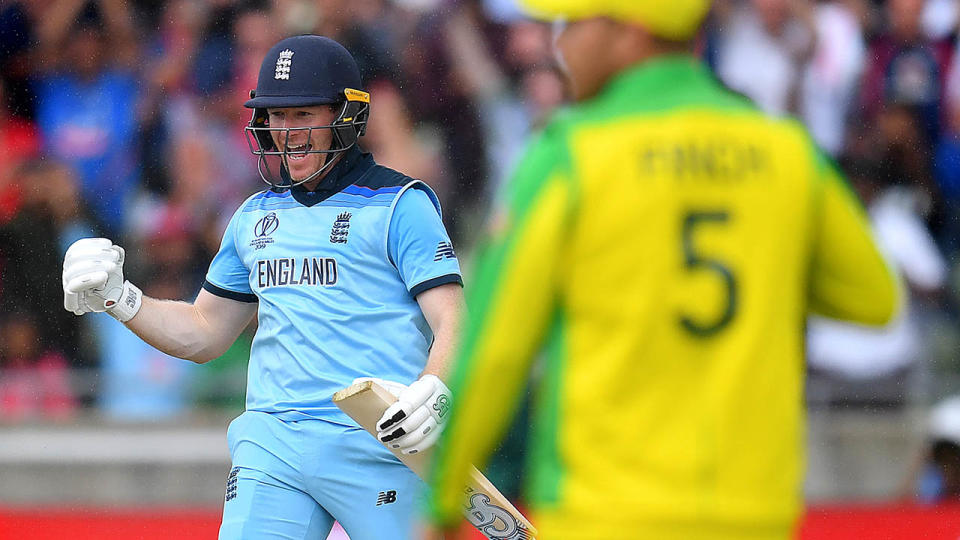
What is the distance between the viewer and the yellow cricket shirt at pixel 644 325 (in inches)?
101

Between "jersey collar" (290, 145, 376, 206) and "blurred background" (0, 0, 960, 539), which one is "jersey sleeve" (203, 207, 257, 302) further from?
"blurred background" (0, 0, 960, 539)

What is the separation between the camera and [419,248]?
430 cm

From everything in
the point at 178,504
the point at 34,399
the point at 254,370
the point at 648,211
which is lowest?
the point at 178,504

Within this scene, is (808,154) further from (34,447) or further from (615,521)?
(34,447)

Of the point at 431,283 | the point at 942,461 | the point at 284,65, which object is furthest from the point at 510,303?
the point at 942,461

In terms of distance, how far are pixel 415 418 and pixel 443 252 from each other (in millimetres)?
584

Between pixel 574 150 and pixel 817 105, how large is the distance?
666cm

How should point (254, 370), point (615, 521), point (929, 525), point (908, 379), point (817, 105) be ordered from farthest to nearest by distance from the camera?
point (817, 105) → point (908, 379) → point (929, 525) → point (254, 370) → point (615, 521)

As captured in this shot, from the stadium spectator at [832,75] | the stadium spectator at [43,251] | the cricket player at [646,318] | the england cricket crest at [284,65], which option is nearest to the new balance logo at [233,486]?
the england cricket crest at [284,65]

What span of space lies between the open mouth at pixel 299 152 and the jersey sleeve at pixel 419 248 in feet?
1.06

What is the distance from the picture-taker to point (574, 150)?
2.58 metres

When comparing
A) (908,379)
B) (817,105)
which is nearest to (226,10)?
(817,105)

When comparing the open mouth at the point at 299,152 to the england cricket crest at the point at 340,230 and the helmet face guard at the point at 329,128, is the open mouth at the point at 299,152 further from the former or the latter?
the england cricket crest at the point at 340,230

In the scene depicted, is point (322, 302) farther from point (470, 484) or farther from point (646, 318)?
point (646, 318)
